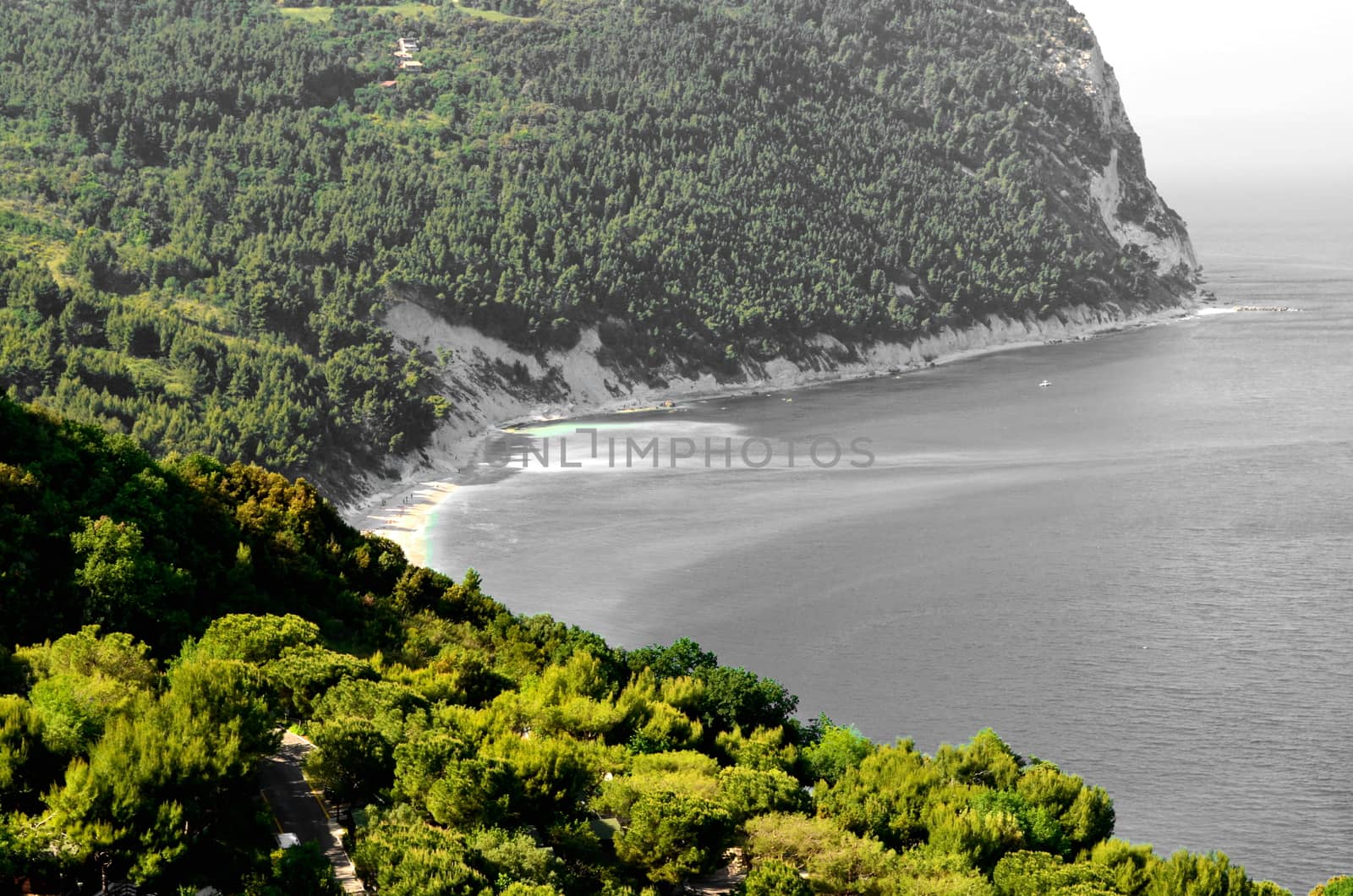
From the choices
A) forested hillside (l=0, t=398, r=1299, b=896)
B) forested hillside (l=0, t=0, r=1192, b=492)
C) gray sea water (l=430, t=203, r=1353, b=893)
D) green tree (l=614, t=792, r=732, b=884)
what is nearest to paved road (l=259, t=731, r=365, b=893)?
forested hillside (l=0, t=398, r=1299, b=896)

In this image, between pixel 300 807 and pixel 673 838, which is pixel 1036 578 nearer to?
pixel 673 838

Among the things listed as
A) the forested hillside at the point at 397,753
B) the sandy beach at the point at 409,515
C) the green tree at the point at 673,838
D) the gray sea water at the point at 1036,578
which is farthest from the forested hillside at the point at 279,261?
the green tree at the point at 673,838

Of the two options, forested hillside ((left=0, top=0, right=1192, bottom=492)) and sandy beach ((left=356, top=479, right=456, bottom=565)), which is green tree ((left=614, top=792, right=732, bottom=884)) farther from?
forested hillside ((left=0, top=0, right=1192, bottom=492))

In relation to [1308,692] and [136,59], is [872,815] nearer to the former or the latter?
[1308,692]

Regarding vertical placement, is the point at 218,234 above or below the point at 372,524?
above

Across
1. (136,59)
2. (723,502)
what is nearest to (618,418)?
(723,502)

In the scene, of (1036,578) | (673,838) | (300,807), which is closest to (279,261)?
(1036,578)
